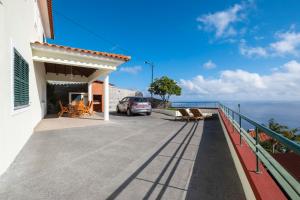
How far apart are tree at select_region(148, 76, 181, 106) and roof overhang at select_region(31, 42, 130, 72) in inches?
783

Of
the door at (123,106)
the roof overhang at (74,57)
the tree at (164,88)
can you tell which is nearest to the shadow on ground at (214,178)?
the roof overhang at (74,57)

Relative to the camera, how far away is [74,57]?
910 cm

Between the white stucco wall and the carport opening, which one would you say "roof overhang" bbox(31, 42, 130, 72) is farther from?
the white stucco wall

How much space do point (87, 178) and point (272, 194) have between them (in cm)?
282

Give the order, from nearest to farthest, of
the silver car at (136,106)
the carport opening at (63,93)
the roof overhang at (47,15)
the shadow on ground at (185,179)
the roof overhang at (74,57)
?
the shadow on ground at (185,179), the roof overhang at (74,57), the roof overhang at (47,15), the silver car at (136,106), the carport opening at (63,93)

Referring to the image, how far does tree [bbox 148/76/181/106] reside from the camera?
30241 millimetres

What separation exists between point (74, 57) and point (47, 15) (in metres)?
6.07

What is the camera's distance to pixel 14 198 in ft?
9.59

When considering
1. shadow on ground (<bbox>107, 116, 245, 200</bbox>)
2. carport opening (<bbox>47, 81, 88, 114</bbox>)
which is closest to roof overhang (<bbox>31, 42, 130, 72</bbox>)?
shadow on ground (<bbox>107, 116, 245, 200</bbox>)

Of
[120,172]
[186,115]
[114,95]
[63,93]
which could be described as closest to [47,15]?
[63,93]

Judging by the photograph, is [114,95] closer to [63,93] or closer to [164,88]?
[63,93]

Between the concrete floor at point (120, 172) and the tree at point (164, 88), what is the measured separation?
2413 centimetres

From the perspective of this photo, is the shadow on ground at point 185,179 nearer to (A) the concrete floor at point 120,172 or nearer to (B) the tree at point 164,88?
(A) the concrete floor at point 120,172

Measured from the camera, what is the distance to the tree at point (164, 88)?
99.2 feet
